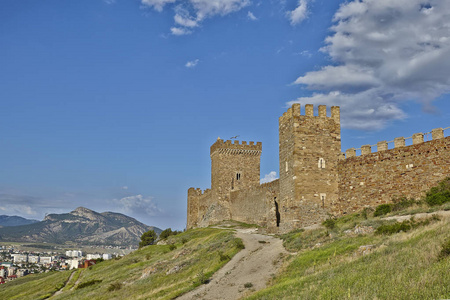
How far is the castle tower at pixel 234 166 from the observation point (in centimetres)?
6419

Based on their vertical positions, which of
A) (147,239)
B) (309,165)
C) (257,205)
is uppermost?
(309,165)

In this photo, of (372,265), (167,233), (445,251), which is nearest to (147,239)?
(167,233)

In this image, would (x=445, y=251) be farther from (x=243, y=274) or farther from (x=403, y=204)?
(x=403, y=204)

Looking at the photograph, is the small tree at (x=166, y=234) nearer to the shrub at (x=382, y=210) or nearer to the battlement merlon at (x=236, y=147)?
the battlement merlon at (x=236, y=147)

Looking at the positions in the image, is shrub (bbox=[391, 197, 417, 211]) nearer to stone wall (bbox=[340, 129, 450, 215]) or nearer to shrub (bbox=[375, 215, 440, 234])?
stone wall (bbox=[340, 129, 450, 215])

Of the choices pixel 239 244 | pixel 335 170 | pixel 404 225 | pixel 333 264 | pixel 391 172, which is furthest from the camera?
pixel 335 170

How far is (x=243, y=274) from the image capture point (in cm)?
2325

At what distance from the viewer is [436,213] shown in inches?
835

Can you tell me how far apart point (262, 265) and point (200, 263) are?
6827mm

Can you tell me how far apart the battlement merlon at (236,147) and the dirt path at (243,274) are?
36.0 m

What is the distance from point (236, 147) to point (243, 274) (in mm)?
42940

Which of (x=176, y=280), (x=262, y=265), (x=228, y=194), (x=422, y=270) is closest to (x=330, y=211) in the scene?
(x=262, y=265)

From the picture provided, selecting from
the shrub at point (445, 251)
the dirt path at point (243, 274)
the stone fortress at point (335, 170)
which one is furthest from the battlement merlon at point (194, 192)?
the shrub at point (445, 251)

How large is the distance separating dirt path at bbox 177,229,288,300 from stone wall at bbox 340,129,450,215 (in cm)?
776
